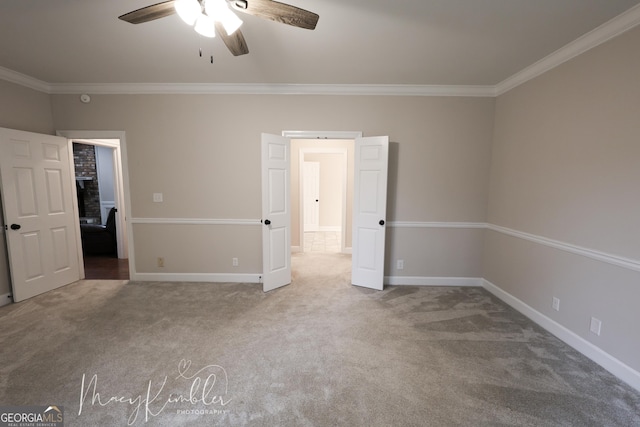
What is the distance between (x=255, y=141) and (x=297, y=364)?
8.75 feet

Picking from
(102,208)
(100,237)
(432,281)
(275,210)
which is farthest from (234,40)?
(102,208)

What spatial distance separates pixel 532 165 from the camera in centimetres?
277

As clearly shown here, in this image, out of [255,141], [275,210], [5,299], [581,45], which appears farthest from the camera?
[255,141]

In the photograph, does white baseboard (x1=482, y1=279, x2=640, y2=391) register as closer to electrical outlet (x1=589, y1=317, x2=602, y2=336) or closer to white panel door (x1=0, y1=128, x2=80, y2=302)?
electrical outlet (x1=589, y1=317, x2=602, y2=336)

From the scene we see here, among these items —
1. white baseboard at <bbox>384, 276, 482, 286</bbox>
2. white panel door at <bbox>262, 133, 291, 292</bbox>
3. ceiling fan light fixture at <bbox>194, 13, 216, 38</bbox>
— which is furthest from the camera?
white baseboard at <bbox>384, 276, 482, 286</bbox>

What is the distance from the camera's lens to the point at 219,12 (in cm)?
154

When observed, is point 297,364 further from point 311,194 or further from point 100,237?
point 311,194

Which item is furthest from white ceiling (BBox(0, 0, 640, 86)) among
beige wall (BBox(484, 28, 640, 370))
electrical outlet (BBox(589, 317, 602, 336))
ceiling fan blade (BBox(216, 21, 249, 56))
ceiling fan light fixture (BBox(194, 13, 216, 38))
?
electrical outlet (BBox(589, 317, 602, 336))

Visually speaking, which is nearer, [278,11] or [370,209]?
[278,11]

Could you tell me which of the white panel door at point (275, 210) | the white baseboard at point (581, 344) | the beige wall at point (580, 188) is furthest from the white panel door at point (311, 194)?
the white baseboard at point (581, 344)

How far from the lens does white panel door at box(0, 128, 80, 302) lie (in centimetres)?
295

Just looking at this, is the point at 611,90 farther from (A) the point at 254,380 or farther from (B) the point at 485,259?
(A) the point at 254,380

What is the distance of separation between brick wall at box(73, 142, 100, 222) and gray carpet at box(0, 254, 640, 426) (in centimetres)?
365

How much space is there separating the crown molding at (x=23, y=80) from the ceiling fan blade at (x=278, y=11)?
3.18 meters
